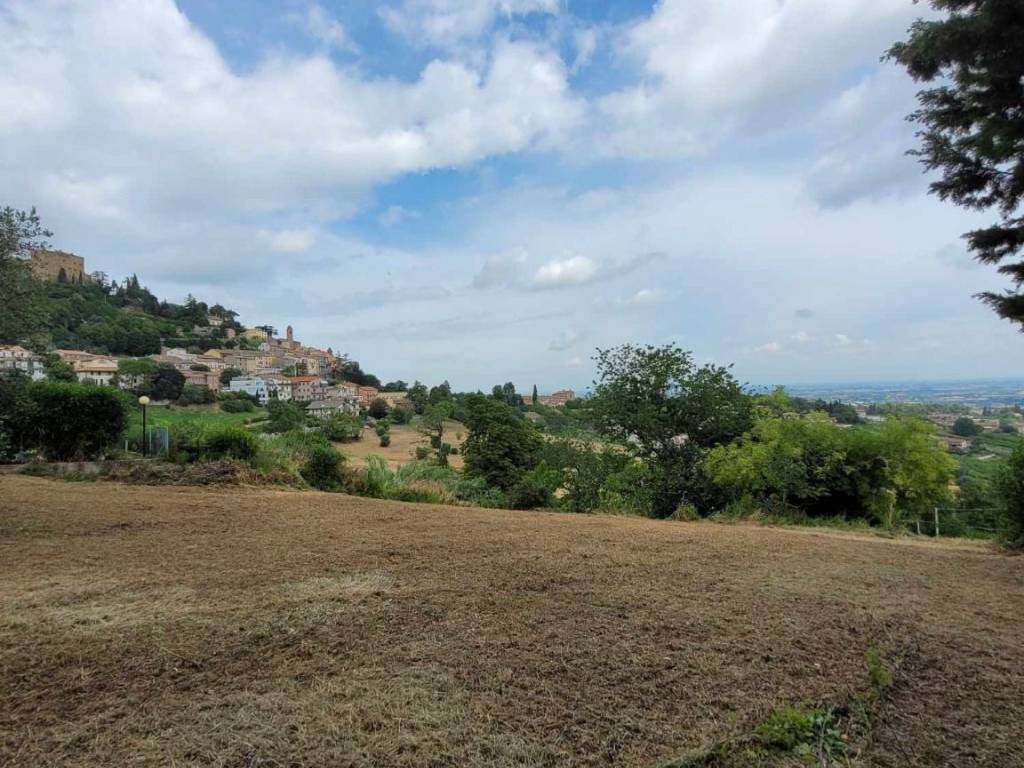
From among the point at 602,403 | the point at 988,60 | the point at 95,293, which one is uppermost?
the point at 95,293

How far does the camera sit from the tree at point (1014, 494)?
573 cm

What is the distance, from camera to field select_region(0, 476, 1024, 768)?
1.85m

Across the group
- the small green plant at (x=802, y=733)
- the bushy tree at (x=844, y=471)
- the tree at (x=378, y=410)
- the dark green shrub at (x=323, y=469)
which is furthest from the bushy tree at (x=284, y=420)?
the tree at (x=378, y=410)

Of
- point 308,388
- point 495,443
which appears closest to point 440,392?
point 308,388

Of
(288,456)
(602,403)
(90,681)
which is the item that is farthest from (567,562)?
(602,403)

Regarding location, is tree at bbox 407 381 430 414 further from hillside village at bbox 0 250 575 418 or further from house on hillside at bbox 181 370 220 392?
house on hillside at bbox 181 370 220 392

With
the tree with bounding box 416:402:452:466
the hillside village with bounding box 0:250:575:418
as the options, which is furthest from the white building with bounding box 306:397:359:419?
the tree with bounding box 416:402:452:466

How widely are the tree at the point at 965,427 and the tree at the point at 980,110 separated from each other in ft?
39.3

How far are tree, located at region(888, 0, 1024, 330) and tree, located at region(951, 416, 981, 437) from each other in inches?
472

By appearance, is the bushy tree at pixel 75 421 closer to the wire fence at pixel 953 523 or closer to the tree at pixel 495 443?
the wire fence at pixel 953 523

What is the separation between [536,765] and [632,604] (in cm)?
153

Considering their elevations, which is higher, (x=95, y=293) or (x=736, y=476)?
(x=95, y=293)

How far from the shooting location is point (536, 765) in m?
1.74

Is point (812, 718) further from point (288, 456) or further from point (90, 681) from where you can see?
point (288, 456)
